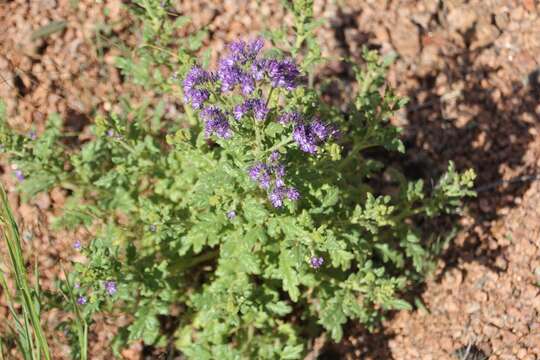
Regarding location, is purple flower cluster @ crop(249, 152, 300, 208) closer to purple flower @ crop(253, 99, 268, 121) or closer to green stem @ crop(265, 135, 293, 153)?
green stem @ crop(265, 135, 293, 153)

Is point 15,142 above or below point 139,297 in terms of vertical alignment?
above

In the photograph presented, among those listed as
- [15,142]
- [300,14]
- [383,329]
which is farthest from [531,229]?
[15,142]

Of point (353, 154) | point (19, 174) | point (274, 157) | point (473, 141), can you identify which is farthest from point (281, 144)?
point (473, 141)

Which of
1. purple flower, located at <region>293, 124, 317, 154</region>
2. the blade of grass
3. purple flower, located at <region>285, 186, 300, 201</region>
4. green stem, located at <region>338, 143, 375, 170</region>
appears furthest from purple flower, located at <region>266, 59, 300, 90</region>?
the blade of grass

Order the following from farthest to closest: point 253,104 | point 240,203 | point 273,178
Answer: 1. point 240,203
2. point 273,178
3. point 253,104

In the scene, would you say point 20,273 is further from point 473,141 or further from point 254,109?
point 473,141

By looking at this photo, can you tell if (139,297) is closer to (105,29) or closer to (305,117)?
(305,117)
